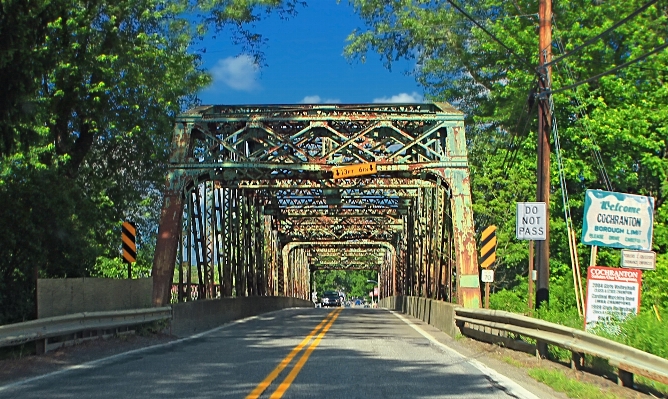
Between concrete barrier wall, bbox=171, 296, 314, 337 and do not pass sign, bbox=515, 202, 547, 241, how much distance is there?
8495 millimetres

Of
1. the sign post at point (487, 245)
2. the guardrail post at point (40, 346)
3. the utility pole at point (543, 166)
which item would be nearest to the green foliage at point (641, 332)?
the utility pole at point (543, 166)

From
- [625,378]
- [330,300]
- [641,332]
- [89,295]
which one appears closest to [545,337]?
[641,332]

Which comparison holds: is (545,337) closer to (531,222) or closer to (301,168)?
(531,222)

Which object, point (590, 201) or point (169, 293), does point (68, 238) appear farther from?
point (590, 201)

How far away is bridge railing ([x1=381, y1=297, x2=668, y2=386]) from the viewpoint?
27.4 feet

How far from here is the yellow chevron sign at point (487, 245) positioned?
21391 mm

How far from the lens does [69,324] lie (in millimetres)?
13602

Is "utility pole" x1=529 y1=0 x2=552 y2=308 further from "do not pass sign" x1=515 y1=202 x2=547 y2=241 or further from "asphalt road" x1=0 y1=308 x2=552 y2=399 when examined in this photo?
"asphalt road" x1=0 y1=308 x2=552 y2=399

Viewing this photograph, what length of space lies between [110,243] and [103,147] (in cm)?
378

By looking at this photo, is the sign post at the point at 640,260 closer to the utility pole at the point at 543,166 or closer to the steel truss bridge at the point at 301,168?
the utility pole at the point at 543,166

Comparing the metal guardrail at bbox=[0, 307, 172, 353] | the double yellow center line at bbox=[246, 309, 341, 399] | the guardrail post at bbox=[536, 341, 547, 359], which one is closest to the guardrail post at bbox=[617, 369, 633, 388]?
the guardrail post at bbox=[536, 341, 547, 359]

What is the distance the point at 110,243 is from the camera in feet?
95.0

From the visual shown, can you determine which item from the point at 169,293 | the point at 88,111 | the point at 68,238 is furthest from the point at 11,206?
the point at 88,111

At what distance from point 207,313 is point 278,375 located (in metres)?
13.2
